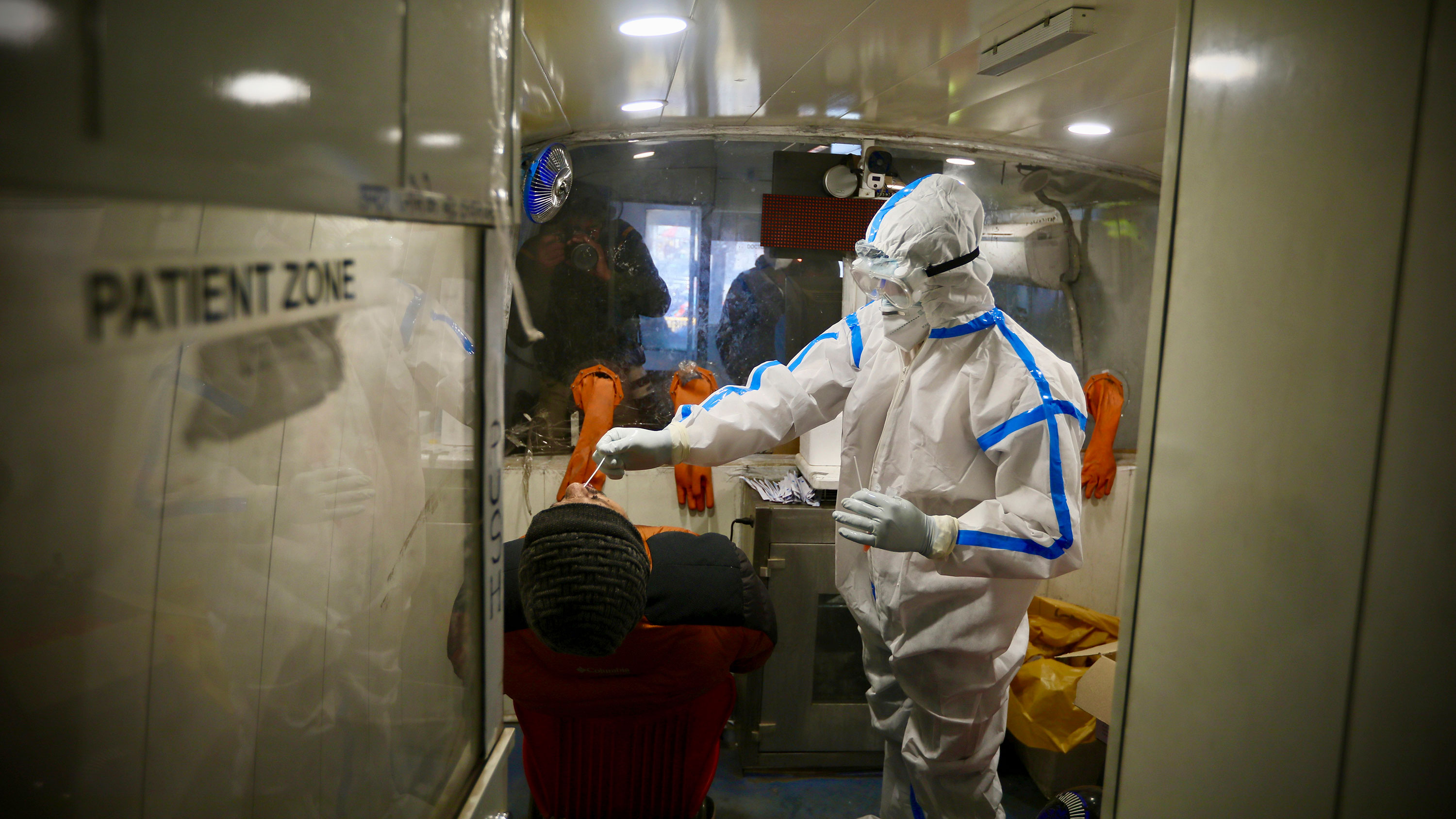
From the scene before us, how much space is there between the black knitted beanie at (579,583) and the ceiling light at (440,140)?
78 centimetres

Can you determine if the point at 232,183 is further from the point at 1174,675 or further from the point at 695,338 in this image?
the point at 695,338

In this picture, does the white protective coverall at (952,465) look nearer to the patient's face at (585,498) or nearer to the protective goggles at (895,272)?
the protective goggles at (895,272)

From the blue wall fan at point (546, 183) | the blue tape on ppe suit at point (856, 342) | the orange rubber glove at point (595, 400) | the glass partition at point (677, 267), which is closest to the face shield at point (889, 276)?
the blue tape on ppe suit at point (856, 342)

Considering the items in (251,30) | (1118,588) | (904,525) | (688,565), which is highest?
(251,30)

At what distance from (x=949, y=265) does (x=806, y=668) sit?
1585 mm

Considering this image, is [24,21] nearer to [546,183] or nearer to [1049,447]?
[1049,447]

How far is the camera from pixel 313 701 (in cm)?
57

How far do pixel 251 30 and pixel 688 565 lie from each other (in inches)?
58.4

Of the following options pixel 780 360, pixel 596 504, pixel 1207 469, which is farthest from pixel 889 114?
pixel 1207 469

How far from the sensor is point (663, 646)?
5.48 ft

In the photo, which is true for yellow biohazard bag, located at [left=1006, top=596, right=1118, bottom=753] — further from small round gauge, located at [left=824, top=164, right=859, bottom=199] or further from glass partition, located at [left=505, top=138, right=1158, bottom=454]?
small round gauge, located at [left=824, top=164, right=859, bottom=199]

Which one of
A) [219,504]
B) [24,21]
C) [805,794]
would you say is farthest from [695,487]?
[24,21]

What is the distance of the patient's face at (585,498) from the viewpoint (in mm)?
1470

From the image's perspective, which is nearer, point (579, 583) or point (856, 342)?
point (579, 583)
